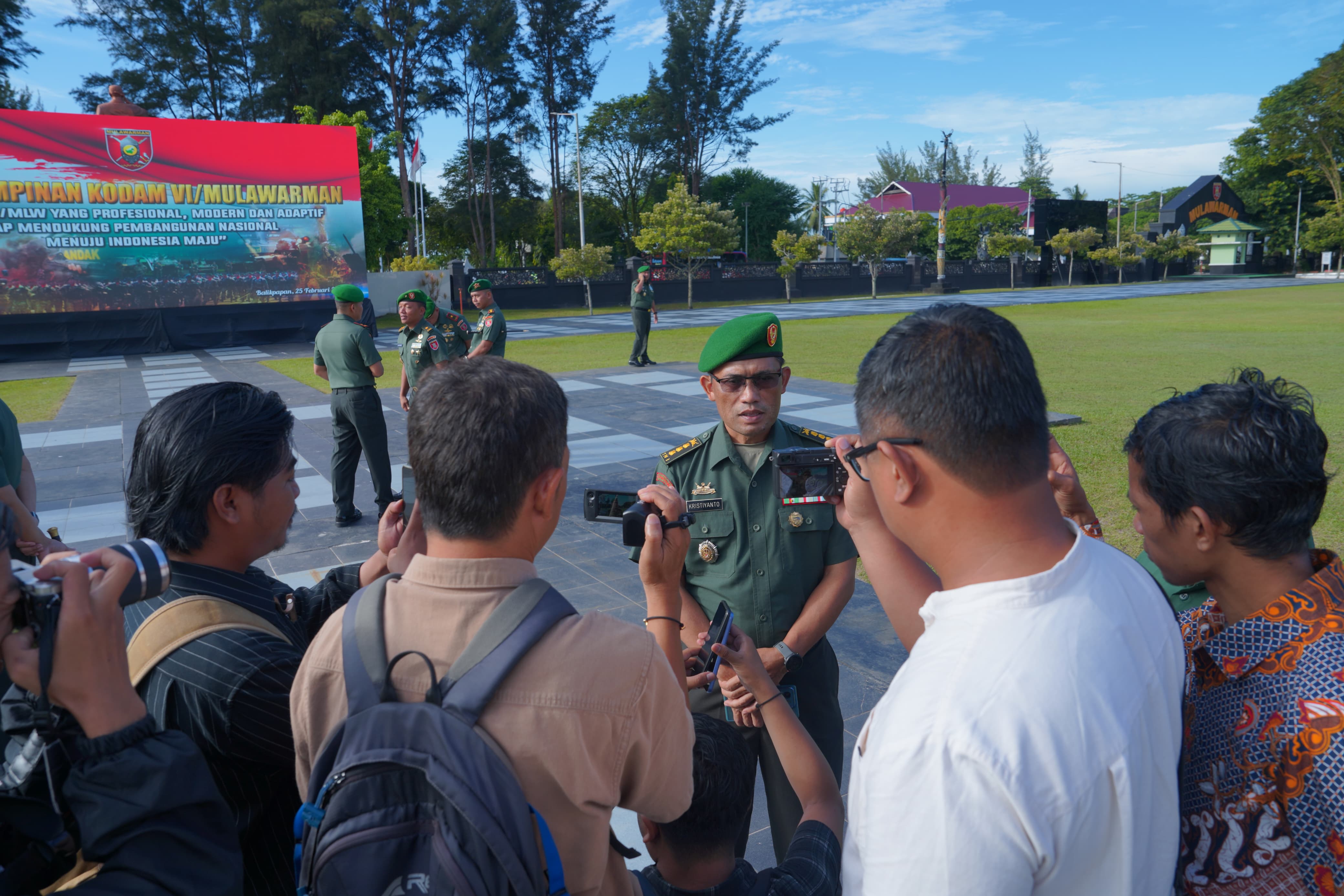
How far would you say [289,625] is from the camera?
1.75 metres

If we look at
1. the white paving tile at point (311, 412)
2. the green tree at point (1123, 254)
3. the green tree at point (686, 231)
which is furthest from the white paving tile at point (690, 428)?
the green tree at point (1123, 254)

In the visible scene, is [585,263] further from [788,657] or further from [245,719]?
[245,719]

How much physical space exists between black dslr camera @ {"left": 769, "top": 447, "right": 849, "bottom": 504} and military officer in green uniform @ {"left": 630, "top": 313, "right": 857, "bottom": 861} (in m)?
0.33

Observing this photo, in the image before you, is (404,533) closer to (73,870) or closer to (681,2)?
(73,870)

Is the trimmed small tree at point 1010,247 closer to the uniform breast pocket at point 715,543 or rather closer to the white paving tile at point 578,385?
the white paving tile at point 578,385

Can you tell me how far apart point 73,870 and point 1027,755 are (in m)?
1.26

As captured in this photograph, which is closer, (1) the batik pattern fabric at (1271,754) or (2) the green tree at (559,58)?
(1) the batik pattern fabric at (1271,754)

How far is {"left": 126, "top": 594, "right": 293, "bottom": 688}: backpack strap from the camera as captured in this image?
1413mm

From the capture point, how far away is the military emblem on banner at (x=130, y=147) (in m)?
20.1

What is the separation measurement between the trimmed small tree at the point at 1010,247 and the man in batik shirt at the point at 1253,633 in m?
48.9

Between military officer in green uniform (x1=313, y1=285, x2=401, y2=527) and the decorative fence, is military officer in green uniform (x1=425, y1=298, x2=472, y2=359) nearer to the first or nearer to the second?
military officer in green uniform (x1=313, y1=285, x2=401, y2=527)

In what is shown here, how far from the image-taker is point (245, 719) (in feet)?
4.48

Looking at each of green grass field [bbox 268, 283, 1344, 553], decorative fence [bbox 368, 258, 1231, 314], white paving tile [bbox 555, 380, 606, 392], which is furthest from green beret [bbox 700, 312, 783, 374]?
decorative fence [bbox 368, 258, 1231, 314]

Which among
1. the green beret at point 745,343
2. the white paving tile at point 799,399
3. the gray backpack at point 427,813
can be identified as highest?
the green beret at point 745,343
